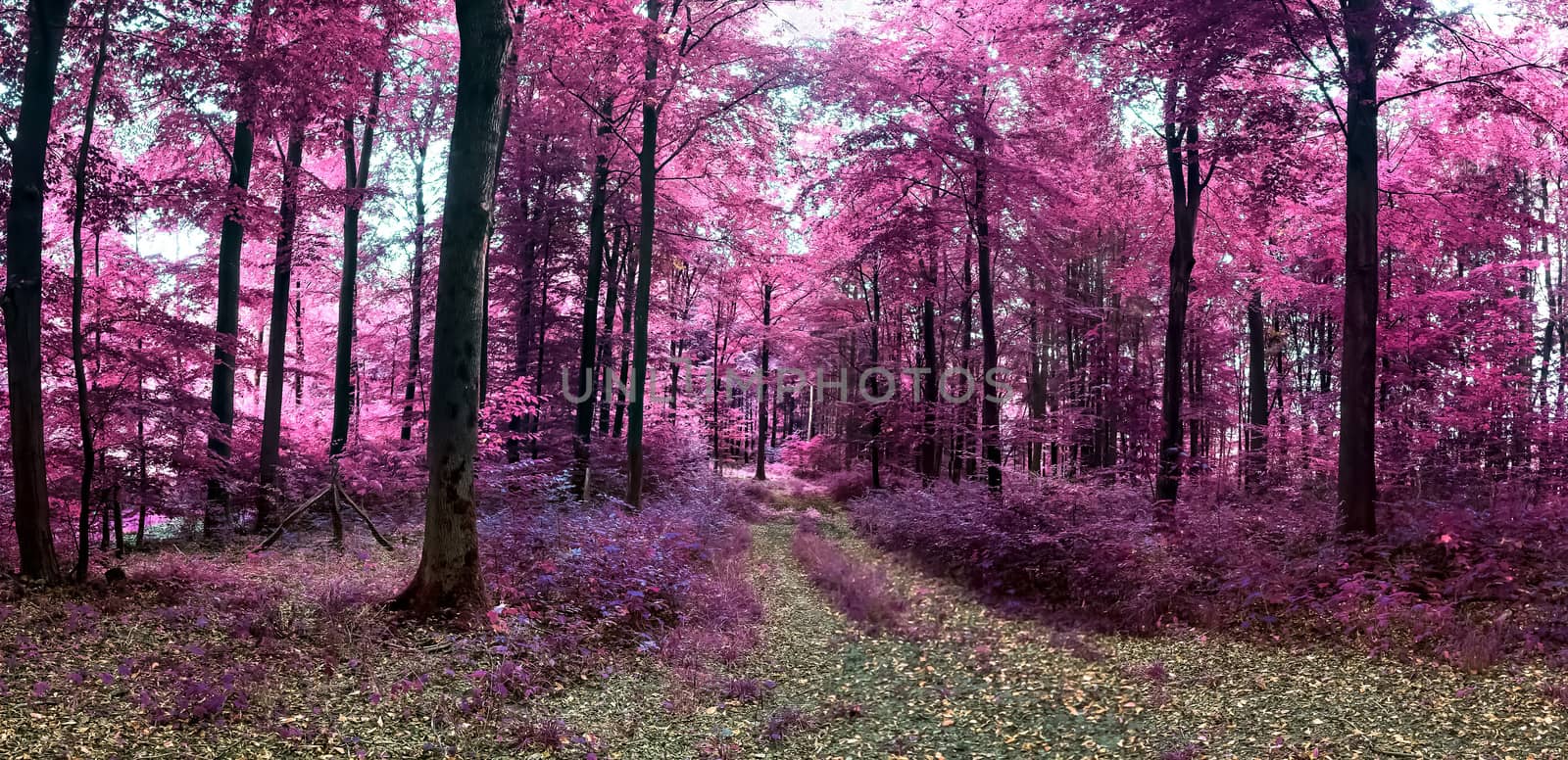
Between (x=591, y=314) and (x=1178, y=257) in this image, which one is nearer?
(x=1178, y=257)

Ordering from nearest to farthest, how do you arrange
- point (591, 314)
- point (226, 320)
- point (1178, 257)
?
point (1178, 257)
point (226, 320)
point (591, 314)

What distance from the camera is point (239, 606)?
627 centimetres

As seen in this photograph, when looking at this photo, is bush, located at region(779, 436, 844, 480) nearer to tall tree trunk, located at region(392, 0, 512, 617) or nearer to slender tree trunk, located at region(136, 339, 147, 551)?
slender tree trunk, located at region(136, 339, 147, 551)

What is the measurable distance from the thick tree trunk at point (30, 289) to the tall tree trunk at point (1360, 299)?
1231 cm

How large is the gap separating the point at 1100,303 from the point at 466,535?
2158 cm

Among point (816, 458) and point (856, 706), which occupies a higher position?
point (856, 706)

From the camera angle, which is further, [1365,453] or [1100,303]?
[1100,303]

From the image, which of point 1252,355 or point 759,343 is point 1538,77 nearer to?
point 1252,355

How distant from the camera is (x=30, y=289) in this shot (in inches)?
256

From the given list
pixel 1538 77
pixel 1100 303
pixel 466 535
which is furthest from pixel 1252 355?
pixel 466 535

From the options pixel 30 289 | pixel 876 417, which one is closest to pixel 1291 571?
pixel 30 289

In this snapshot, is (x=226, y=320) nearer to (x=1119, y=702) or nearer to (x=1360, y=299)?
(x=1119, y=702)

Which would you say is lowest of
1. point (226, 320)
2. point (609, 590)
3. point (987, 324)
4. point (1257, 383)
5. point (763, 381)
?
point (609, 590)

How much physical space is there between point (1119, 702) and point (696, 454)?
654 inches
